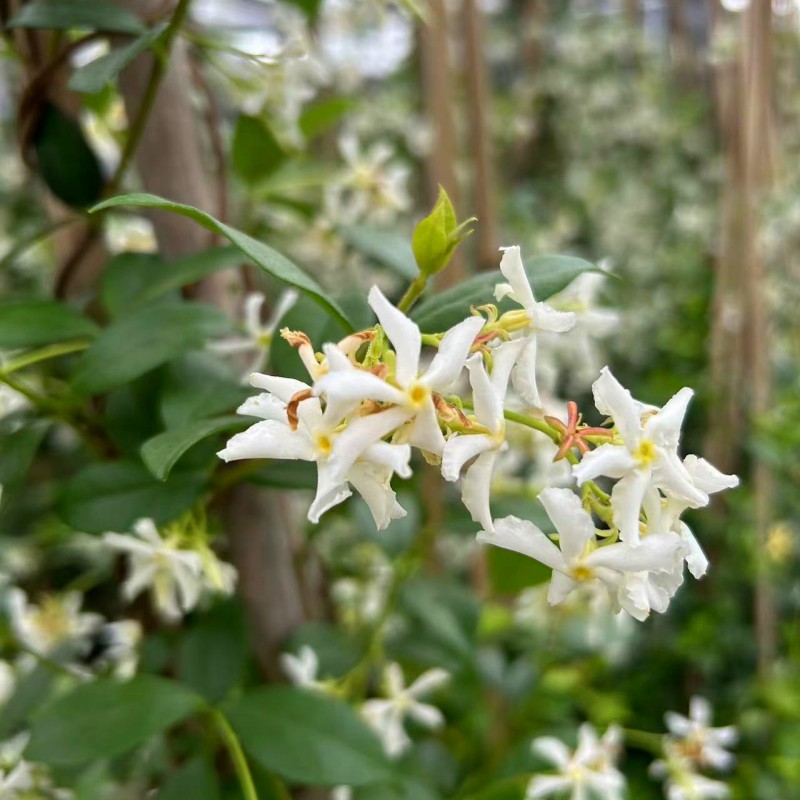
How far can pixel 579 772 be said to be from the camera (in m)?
0.56

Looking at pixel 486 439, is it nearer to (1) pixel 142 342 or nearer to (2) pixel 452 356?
(2) pixel 452 356

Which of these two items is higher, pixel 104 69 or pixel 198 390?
pixel 104 69

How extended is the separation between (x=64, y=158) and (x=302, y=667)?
326 millimetres

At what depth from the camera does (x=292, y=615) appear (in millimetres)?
524

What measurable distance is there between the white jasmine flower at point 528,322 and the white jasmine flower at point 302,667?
0.27m

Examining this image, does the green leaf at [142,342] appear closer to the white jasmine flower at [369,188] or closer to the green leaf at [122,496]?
the green leaf at [122,496]

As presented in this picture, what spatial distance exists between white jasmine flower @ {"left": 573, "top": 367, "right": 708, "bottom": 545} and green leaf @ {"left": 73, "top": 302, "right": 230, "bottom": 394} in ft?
0.62

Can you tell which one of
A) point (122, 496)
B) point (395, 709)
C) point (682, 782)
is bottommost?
point (682, 782)

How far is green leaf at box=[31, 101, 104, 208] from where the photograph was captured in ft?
1.57

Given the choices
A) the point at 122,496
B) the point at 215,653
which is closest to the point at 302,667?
the point at 215,653

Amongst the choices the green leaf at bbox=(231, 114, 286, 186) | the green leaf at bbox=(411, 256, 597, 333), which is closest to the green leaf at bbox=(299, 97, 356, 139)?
the green leaf at bbox=(231, 114, 286, 186)

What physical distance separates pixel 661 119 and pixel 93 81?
5.10 ft

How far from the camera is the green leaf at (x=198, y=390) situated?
34 centimetres

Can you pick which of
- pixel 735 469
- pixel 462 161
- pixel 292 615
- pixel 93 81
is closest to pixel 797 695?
pixel 735 469
